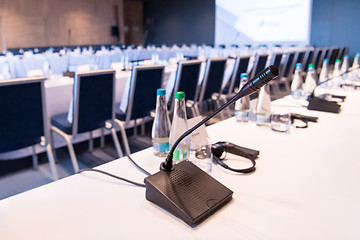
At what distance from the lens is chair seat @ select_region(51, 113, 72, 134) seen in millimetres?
2555

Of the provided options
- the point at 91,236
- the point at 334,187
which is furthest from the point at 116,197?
the point at 334,187

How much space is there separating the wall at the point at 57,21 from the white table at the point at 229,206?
11577mm

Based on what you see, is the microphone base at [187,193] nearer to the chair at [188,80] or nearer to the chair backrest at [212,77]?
the chair at [188,80]

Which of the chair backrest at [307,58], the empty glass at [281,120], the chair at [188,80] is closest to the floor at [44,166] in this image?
the chair at [188,80]

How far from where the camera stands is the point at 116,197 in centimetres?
90

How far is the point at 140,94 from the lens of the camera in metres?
2.90

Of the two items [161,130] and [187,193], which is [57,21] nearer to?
[161,130]

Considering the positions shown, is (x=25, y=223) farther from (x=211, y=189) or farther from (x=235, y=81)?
(x=235, y=81)

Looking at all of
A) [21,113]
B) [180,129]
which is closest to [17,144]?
[21,113]

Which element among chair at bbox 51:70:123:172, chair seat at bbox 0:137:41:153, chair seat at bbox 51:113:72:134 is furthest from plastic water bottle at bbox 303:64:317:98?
chair seat at bbox 0:137:41:153

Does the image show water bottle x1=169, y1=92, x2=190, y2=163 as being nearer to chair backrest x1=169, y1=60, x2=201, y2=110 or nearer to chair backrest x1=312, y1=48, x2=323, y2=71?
chair backrest x1=169, y1=60, x2=201, y2=110

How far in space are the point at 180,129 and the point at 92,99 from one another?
5.18 feet

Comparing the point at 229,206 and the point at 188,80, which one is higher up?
the point at 188,80

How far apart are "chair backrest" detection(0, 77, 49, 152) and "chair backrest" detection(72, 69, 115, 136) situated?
0.94 ft
